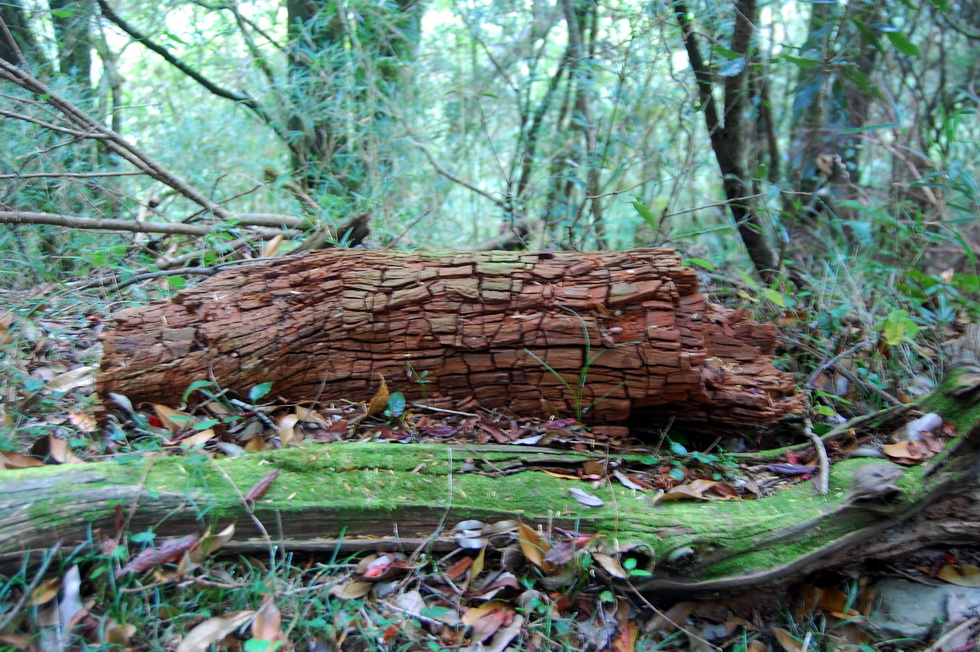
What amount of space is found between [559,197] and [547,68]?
1.28m

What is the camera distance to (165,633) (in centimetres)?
153

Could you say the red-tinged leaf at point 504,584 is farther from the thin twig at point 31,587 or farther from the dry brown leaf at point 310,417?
the thin twig at point 31,587

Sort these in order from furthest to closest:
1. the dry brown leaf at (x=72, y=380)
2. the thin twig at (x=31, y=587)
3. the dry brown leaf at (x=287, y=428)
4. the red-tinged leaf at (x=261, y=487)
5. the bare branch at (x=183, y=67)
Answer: the bare branch at (x=183, y=67) → the dry brown leaf at (x=72, y=380) → the dry brown leaf at (x=287, y=428) → the red-tinged leaf at (x=261, y=487) → the thin twig at (x=31, y=587)

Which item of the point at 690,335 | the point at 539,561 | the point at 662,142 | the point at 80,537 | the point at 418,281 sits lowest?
the point at 539,561

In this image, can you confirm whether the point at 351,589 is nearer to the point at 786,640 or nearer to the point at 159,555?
the point at 159,555

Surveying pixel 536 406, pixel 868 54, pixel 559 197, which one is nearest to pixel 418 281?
pixel 536 406

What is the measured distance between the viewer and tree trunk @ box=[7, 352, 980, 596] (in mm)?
1690

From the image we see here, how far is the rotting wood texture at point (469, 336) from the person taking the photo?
7.50 ft

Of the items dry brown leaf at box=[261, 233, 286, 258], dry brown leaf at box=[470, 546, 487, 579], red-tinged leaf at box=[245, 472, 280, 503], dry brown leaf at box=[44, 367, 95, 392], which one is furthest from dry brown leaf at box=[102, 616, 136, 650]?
dry brown leaf at box=[261, 233, 286, 258]

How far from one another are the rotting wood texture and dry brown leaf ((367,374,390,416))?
0.06 metres

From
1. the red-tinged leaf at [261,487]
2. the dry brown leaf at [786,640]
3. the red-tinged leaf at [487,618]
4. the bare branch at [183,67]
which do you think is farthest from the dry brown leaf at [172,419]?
the bare branch at [183,67]

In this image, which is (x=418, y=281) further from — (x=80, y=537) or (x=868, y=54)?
(x=868, y=54)

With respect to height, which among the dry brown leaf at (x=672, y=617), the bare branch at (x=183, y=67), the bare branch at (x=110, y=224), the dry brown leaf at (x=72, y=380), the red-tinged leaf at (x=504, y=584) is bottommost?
the dry brown leaf at (x=672, y=617)

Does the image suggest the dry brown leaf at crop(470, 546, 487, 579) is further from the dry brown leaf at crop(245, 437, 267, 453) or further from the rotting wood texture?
the dry brown leaf at crop(245, 437, 267, 453)
